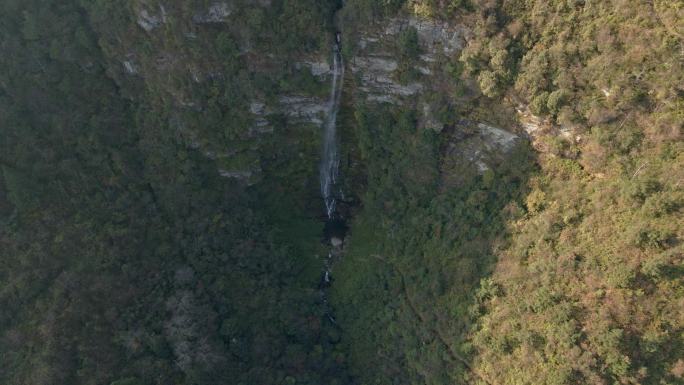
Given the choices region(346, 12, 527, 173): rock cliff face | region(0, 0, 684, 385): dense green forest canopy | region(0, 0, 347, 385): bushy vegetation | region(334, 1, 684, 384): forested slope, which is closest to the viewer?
region(334, 1, 684, 384): forested slope

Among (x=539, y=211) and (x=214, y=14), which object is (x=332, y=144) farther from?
(x=539, y=211)

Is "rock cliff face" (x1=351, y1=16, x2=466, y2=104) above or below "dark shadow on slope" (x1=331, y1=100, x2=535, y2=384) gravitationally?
above

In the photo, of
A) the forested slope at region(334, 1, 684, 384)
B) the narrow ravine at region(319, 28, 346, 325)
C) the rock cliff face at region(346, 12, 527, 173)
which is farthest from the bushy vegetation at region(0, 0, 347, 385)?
the forested slope at region(334, 1, 684, 384)

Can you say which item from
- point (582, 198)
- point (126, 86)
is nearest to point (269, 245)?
point (126, 86)

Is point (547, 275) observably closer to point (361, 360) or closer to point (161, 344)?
point (361, 360)

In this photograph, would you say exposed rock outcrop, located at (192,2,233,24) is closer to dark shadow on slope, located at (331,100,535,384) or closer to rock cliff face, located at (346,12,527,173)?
rock cliff face, located at (346,12,527,173)
